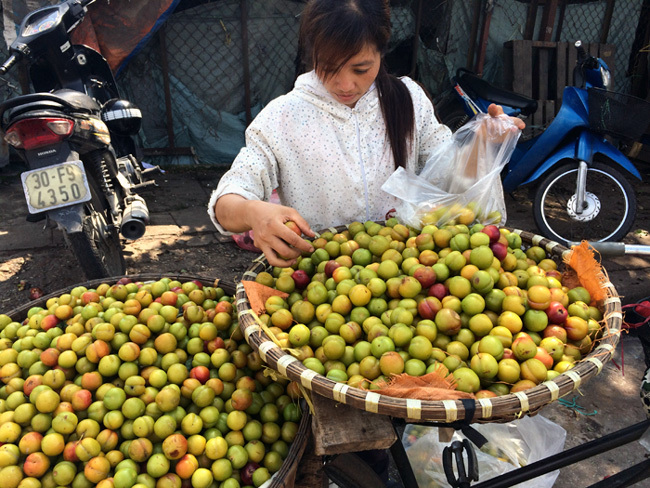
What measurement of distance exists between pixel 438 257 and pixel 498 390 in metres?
0.61

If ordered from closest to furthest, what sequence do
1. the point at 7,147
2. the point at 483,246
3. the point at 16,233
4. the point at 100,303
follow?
the point at 483,246 → the point at 100,303 → the point at 16,233 → the point at 7,147

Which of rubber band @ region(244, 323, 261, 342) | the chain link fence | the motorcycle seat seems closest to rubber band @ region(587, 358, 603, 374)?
rubber band @ region(244, 323, 261, 342)

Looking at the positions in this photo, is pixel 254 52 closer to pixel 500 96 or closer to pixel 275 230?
pixel 500 96

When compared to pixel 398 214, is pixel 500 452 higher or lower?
lower

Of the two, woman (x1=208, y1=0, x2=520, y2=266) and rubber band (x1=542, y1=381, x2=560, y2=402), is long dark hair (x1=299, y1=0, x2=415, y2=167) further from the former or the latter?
rubber band (x1=542, y1=381, x2=560, y2=402)

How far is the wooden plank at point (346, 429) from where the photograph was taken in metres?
1.34

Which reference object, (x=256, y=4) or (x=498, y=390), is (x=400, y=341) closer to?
(x=498, y=390)

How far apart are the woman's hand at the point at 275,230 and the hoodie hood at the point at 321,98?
818 mm

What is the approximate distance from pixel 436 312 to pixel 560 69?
682cm

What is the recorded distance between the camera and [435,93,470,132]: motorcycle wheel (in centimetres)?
660

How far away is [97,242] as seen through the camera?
3219 mm

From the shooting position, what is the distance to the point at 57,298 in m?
2.27

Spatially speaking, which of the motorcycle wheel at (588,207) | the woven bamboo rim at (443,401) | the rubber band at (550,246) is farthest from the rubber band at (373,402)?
the motorcycle wheel at (588,207)

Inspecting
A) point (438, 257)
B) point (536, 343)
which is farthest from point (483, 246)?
point (536, 343)
